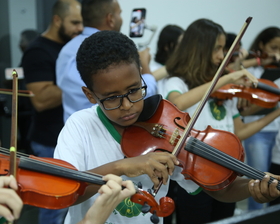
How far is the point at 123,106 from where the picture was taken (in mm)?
923

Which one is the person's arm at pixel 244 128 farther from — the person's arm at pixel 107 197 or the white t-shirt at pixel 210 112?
the person's arm at pixel 107 197

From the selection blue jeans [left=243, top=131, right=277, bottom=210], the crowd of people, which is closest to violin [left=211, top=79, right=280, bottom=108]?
the crowd of people

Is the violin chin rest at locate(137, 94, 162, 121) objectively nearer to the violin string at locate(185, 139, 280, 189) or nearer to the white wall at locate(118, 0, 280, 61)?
the violin string at locate(185, 139, 280, 189)

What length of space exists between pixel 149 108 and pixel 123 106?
0.17m

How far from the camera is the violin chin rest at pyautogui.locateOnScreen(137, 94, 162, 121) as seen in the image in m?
1.05

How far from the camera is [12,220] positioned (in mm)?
598

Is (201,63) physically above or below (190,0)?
below

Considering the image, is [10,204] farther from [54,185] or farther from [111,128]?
[111,128]

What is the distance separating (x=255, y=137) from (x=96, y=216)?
1.79 meters

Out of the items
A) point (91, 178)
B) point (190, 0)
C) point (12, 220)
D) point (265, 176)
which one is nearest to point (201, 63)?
point (265, 176)

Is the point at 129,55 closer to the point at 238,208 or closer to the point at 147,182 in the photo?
the point at 147,182

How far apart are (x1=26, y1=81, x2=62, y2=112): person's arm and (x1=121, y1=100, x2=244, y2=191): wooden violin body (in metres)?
0.93

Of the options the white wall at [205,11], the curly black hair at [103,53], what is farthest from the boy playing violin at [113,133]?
the white wall at [205,11]

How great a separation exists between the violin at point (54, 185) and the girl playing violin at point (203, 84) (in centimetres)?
78
